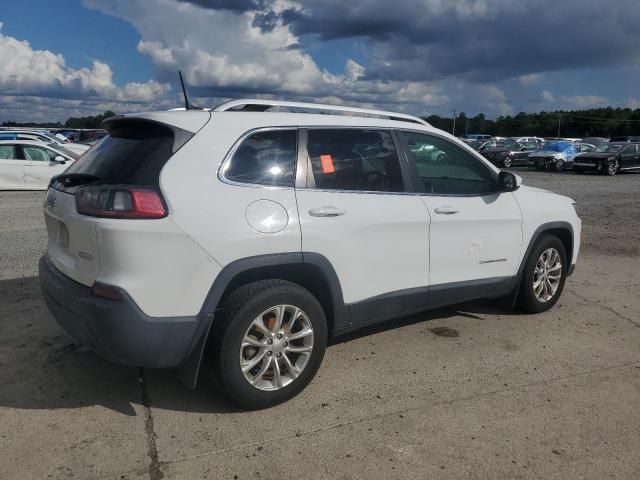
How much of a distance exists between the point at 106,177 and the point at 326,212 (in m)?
1.33

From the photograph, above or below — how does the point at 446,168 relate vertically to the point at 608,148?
above

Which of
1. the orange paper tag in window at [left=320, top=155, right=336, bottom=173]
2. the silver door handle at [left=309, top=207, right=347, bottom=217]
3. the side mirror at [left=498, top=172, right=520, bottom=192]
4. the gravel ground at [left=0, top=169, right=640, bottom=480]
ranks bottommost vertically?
the gravel ground at [left=0, top=169, right=640, bottom=480]

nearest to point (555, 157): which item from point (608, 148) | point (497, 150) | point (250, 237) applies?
point (608, 148)

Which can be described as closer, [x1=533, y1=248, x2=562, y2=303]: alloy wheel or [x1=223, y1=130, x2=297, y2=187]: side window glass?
[x1=223, y1=130, x2=297, y2=187]: side window glass

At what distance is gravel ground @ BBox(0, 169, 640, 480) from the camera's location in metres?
3.04

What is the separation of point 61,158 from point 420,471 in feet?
51.3

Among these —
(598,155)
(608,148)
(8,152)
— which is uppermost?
(8,152)

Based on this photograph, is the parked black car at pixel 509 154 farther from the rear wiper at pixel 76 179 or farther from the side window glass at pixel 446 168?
the rear wiper at pixel 76 179

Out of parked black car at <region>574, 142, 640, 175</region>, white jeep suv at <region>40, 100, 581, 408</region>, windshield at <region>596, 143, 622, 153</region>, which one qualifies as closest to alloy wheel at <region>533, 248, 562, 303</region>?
white jeep suv at <region>40, 100, 581, 408</region>

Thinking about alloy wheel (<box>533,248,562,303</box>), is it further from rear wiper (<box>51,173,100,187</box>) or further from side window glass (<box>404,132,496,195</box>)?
rear wiper (<box>51,173,100,187</box>)

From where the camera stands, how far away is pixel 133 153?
3.43 meters

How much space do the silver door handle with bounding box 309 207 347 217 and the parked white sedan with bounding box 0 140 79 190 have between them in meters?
13.9

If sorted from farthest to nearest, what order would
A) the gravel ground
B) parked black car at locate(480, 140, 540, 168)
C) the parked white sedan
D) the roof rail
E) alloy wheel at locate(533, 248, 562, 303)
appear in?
parked black car at locate(480, 140, 540, 168) < the parked white sedan < alloy wheel at locate(533, 248, 562, 303) < the roof rail < the gravel ground

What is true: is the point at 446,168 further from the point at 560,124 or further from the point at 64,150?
the point at 560,124
